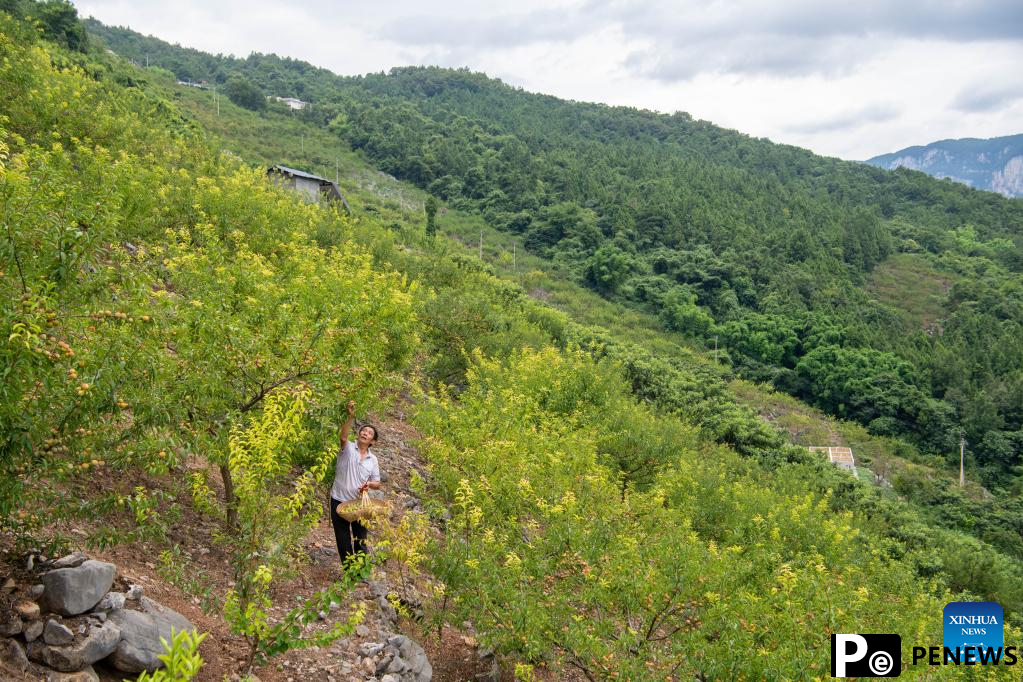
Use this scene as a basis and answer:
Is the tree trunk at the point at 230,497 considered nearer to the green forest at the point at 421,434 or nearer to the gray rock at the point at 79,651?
the green forest at the point at 421,434

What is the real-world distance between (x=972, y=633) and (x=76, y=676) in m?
8.75

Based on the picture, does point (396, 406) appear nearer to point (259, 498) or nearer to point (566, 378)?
point (566, 378)

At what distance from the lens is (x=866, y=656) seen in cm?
583

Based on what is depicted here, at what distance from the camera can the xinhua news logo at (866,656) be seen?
5512 millimetres

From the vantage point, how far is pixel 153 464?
4891 mm

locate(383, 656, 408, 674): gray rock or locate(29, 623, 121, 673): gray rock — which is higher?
locate(29, 623, 121, 673): gray rock

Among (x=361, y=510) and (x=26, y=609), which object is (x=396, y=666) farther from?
(x=26, y=609)

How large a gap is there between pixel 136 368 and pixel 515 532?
3.83 metres

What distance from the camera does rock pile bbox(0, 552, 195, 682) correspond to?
4.20 metres

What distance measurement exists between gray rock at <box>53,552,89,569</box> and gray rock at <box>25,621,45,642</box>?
36 centimetres

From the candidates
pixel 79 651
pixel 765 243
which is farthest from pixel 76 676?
pixel 765 243

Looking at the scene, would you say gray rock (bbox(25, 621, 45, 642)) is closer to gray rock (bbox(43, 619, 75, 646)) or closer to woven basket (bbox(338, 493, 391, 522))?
gray rock (bbox(43, 619, 75, 646))

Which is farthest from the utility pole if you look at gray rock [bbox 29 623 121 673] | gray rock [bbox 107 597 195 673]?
gray rock [bbox 29 623 121 673]

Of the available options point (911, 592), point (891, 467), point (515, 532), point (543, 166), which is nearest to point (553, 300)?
point (891, 467)
